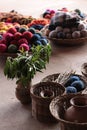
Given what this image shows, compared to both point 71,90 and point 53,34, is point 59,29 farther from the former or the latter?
point 71,90

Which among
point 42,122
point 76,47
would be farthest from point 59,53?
point 42,122

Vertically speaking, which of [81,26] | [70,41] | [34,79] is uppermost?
[81,26]

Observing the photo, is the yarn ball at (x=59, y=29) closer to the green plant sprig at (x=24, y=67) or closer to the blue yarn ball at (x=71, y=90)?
the green plant sprig at (x=24, y=67)

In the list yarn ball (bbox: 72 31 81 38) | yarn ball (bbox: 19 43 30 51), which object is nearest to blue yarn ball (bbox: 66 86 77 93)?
yarn ball (bbox: 19 43 30 51)

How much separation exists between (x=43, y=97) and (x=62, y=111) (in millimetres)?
147

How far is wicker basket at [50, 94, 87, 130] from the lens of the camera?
A: 1.65 m

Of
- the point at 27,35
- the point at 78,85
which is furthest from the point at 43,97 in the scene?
the point at 27,35

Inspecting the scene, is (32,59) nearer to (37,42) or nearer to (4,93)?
(4,93)

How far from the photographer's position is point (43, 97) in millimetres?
1919

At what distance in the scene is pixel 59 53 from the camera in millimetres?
3053

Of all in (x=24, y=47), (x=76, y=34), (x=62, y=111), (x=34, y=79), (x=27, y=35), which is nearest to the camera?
(x=62, y=111)

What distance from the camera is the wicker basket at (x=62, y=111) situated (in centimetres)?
165

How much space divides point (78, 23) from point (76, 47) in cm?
23

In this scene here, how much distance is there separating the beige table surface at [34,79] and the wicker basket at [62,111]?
0.16m
